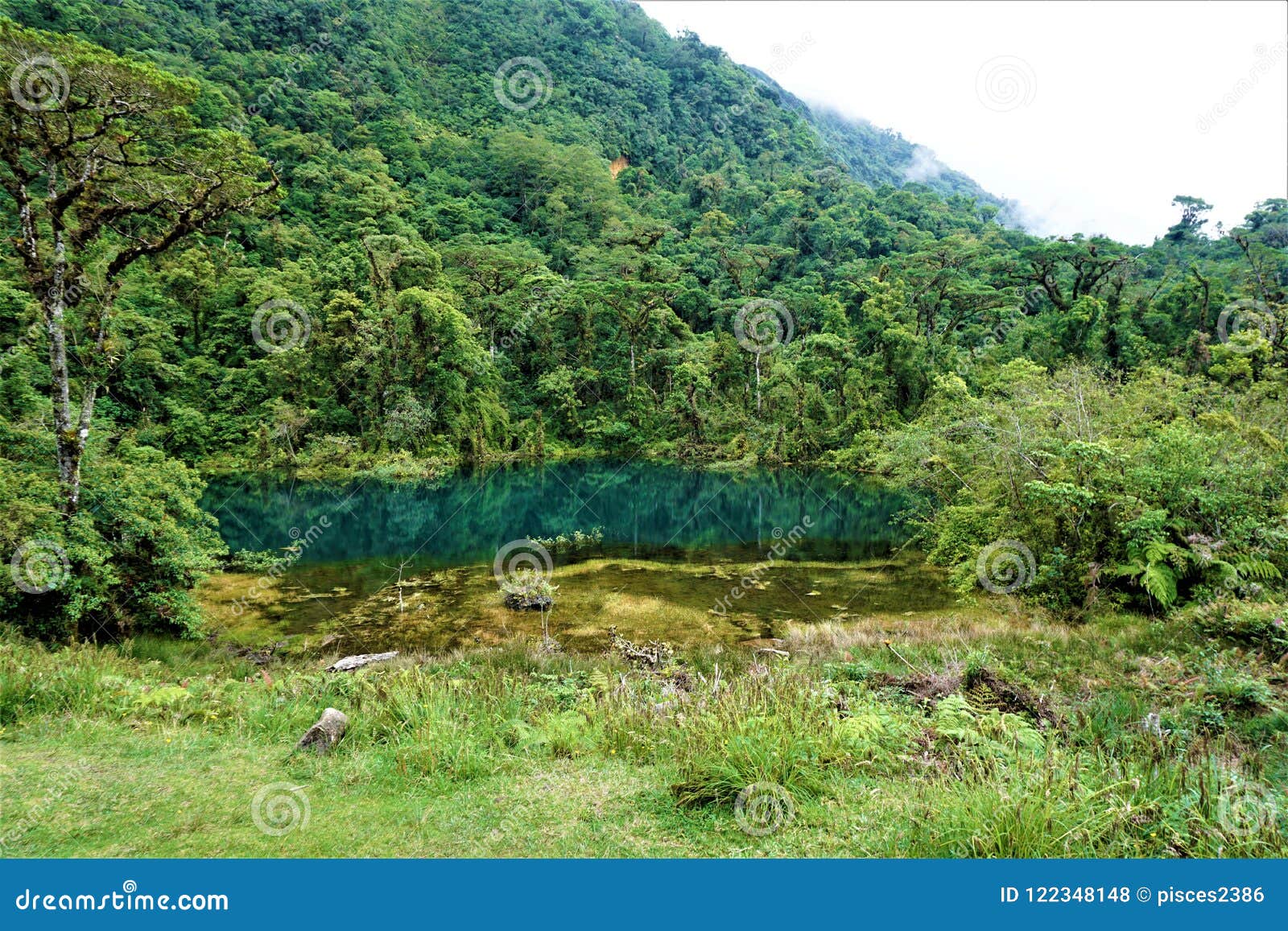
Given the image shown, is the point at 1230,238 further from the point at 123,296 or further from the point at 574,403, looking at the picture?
the point at 123,296

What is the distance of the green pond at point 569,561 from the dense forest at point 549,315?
2.42m

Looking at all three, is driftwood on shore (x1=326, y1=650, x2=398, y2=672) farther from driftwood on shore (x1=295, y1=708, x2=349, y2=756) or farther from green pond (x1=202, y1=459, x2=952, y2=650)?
driftwood on shore (x1=295, y1=708, x2=349, y2=756)

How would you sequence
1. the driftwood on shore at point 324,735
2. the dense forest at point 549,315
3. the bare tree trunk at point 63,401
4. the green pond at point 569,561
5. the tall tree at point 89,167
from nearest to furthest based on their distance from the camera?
the driftwood on shore at point 324,735 → the tall tree at point 89,167 → the bare tree trunk at point 63,401 → the dense forest at point 549,315 → the green pond at point 569,561

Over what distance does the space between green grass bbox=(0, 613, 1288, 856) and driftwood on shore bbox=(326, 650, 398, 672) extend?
1644mm

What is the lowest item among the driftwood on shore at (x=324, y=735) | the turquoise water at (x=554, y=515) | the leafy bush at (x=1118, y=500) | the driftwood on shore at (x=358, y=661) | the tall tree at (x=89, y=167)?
the turquoise water at (x=554, y=515)

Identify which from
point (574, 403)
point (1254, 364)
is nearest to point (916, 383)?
point (1254, 364)

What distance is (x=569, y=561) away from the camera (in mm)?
17250

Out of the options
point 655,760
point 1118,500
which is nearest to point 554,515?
point 1118,500

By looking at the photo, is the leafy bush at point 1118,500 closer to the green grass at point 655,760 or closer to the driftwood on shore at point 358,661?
the green grass at point 655,760

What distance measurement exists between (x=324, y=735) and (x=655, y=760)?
255 cm

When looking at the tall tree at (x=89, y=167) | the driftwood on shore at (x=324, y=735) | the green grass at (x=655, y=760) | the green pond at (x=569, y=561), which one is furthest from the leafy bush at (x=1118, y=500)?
the tall tree at (x=89, y=167)

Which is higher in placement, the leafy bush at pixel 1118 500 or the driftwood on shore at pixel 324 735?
the leafy bush at pixel 1118 500

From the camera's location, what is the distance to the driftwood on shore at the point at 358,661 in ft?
28.6

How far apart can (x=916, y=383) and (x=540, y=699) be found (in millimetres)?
33664
